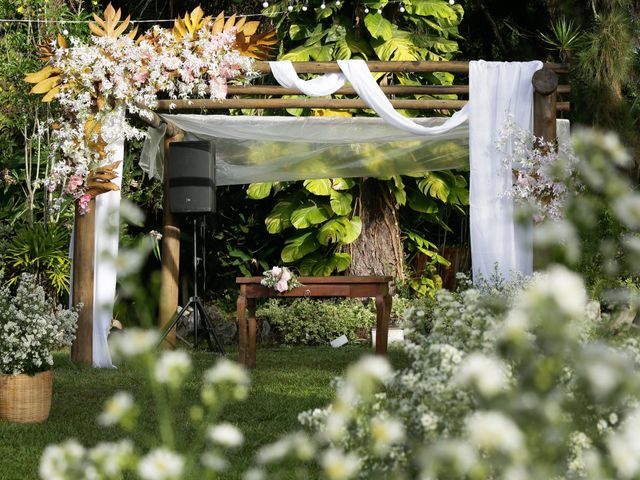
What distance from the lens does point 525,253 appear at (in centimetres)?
650

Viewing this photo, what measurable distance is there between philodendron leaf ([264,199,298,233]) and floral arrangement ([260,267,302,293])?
10.8 feet

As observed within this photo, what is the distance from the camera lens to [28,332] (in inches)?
179

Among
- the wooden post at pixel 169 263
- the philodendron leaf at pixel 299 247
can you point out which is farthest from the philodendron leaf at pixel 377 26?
the wooden post at pixel 169 263

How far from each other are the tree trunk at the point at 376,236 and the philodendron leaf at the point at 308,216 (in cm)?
48

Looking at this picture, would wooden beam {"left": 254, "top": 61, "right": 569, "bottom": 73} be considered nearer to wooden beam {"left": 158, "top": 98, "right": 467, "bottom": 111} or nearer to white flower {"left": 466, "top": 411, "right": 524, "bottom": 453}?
wooden beam {"left": 158, "top": 98, "right": 467, "bottom": 111}

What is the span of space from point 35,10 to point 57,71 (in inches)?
142

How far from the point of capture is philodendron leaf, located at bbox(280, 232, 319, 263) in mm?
9867

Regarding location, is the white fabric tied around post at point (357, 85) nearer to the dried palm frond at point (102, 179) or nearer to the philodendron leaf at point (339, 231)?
the dried palm frond at point (102, 179)

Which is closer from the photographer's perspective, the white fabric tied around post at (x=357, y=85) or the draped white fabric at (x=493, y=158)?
the draped white fabric at (x=493, y=158)

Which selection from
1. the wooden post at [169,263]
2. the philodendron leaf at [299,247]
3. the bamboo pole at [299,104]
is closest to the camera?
the bamboo pole at [299,104]

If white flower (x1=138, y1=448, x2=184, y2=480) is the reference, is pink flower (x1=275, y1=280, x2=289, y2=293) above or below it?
below

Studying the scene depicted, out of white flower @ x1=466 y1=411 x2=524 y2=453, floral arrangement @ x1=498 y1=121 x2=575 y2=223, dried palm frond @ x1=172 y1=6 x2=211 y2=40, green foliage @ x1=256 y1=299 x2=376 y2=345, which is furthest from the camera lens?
green foliage @ x1=256 y1=299 x2=376 y2=345

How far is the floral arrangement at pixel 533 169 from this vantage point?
18.5 ft

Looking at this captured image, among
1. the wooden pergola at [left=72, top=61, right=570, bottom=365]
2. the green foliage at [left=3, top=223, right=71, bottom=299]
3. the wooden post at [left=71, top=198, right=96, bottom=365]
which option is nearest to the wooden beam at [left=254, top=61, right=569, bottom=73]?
the wooden pergola at [left=72, top=61, right=570, bottom=365]
